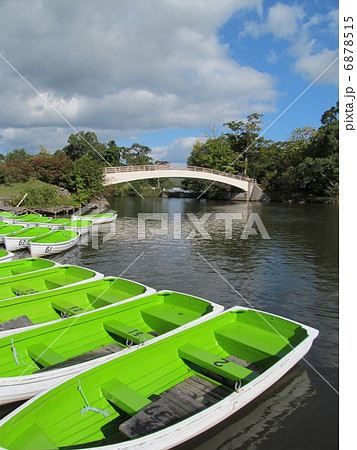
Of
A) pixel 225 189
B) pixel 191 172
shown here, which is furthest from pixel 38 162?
pixel 225 189

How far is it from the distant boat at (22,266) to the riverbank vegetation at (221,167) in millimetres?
20393

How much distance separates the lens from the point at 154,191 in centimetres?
8469

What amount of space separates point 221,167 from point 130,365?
6442cm

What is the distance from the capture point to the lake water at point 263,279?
5.77 m

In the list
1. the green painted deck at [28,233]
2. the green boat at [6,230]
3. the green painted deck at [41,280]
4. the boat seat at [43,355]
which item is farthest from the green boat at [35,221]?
the boat seat at [43,355]

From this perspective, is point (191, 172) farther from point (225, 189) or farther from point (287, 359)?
point (287, 359)

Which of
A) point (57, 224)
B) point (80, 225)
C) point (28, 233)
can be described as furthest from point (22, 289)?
point (80, 225)

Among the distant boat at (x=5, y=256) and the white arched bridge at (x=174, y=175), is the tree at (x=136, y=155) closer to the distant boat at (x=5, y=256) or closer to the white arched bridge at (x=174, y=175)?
the white arched bridge at (x=174, y=175)

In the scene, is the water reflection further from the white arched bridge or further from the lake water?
the white arched bridge

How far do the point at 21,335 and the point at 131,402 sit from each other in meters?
2.81

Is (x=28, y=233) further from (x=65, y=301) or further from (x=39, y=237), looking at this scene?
(x=65, y=301)

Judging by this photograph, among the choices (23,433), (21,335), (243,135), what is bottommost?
(23,433)

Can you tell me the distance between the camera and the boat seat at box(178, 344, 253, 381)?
5656mm

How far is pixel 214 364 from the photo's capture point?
19.4 feet
